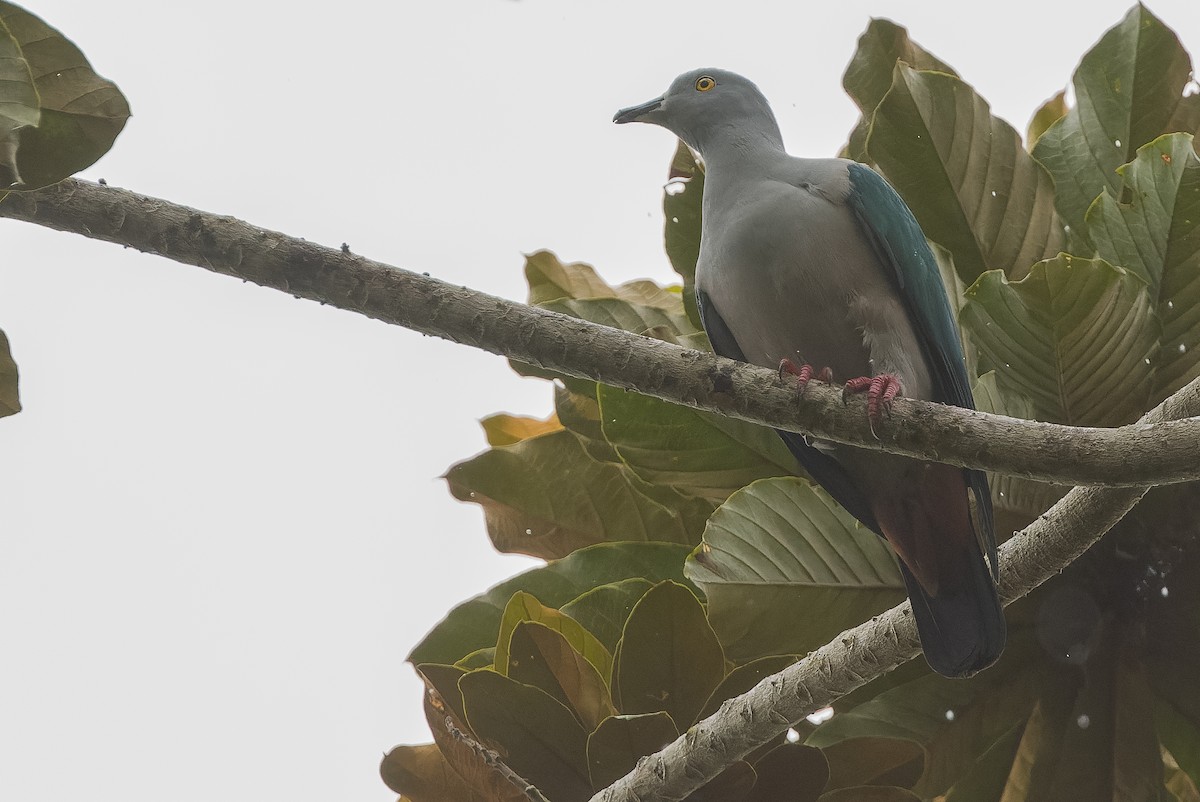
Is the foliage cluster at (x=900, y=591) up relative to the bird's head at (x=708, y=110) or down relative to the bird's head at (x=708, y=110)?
down

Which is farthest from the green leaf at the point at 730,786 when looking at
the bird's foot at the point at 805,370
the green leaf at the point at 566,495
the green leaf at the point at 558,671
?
the green leaf at the point at 566,495

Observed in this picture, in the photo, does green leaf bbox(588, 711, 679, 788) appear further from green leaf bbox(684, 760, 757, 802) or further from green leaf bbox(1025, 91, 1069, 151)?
green leaf bbox(1025, 91, 1069, 151)

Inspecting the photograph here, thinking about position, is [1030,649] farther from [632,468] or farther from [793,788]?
[632,468]

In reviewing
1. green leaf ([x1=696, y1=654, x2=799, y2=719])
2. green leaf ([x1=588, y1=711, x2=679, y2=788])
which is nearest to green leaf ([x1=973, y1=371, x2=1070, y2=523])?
green leaf ([x1=696, y1=654, x2=799, y2=719])

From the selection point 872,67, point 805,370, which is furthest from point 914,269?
point 872,67

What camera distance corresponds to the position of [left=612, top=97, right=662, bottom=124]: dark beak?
3.32 meters

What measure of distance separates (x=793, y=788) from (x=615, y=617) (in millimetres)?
526

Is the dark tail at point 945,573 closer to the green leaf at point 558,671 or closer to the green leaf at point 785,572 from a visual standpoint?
the green leaf at point 785,572

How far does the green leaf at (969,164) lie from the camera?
2582 mm

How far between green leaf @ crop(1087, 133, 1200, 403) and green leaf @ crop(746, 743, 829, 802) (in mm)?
999

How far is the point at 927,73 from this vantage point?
2568 millimetres

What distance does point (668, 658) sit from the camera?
2031mm

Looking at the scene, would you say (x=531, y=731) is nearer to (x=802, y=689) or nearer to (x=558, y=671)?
(x=558, y=671)

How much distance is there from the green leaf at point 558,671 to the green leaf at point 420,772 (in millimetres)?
313
